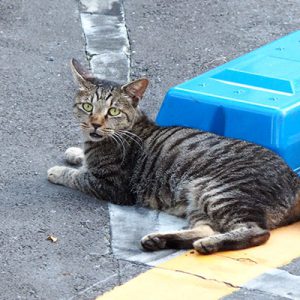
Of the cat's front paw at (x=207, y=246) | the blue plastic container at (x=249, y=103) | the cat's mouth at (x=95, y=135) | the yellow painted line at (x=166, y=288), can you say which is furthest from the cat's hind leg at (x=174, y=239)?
the cat's mouth at (x=95, y=135)

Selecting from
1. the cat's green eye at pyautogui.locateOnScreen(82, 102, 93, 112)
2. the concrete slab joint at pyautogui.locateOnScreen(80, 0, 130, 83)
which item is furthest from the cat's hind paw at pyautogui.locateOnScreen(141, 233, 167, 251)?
the concrete slab joint at pyautogui.locateOnScreen(80, 0, 130, 83)

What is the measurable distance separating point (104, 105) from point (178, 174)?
657 millimetres

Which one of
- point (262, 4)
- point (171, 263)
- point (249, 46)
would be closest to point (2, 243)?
point (171, 263)

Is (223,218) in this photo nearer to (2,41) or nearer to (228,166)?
(228,166)

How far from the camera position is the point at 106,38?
8938mm

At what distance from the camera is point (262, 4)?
9891 millimetres

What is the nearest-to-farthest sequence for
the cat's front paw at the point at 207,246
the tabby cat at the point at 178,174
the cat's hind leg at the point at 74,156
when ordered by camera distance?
1. the cat's front paw at the point at 207,246
2. the tabby cat at the point at 178,174
3. the cat's hind leg at the point at 74,156

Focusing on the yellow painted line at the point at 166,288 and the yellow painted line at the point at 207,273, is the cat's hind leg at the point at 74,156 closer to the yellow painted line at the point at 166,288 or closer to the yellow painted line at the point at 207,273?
the yellow painted line at the point at 207,273

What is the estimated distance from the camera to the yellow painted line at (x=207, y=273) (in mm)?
5172

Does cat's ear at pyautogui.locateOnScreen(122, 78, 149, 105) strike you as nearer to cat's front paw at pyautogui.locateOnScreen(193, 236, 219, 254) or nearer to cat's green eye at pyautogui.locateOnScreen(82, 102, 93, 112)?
cat's green eye at pyautogui.locateOnScreen(82, 102, 93, 112)

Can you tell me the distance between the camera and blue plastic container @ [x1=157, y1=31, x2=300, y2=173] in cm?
625

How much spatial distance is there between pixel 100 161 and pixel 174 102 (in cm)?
63

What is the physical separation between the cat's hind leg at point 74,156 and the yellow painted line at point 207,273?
57.9 inches

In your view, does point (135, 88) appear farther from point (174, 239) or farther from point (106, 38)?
point (106, 38)
